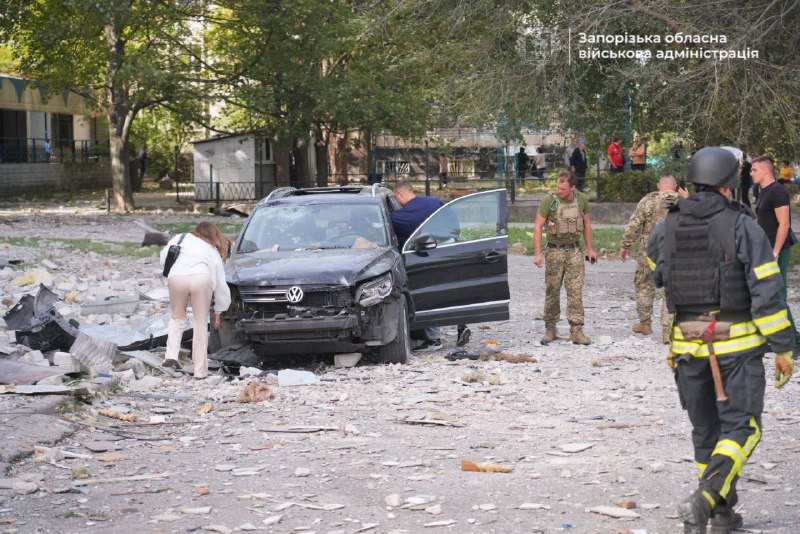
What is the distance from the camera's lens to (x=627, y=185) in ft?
96.5

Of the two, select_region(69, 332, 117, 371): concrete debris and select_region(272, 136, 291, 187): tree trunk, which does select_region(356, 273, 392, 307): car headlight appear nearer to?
select_region(69, 332, 117, 371): concrete debris

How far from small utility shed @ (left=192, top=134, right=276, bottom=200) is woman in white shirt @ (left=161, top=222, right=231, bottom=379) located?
1055 inches

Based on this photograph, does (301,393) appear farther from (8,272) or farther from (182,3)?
(182,3)

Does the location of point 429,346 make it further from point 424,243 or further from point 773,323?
point 773,323

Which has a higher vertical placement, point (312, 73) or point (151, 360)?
point (312, 73)

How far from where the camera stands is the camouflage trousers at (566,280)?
39.8 ft

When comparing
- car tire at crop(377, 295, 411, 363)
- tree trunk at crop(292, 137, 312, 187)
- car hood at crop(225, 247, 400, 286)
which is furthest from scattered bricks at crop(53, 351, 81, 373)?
tree trunk at crop(292, 137, 312, 187)

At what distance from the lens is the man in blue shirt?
39.8 ft

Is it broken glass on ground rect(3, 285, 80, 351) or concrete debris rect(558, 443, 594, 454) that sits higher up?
broken glass on ground rect(3, 285, 80, 351)

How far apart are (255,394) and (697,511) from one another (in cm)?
474

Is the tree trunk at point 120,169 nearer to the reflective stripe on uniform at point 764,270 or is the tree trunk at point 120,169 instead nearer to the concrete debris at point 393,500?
the concrete debris at point 393,500

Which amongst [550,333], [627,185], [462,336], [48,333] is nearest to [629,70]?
[550,333]

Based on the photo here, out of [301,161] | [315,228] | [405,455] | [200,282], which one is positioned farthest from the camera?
[301,161]

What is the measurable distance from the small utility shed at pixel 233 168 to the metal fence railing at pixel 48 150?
10994 millimetres
